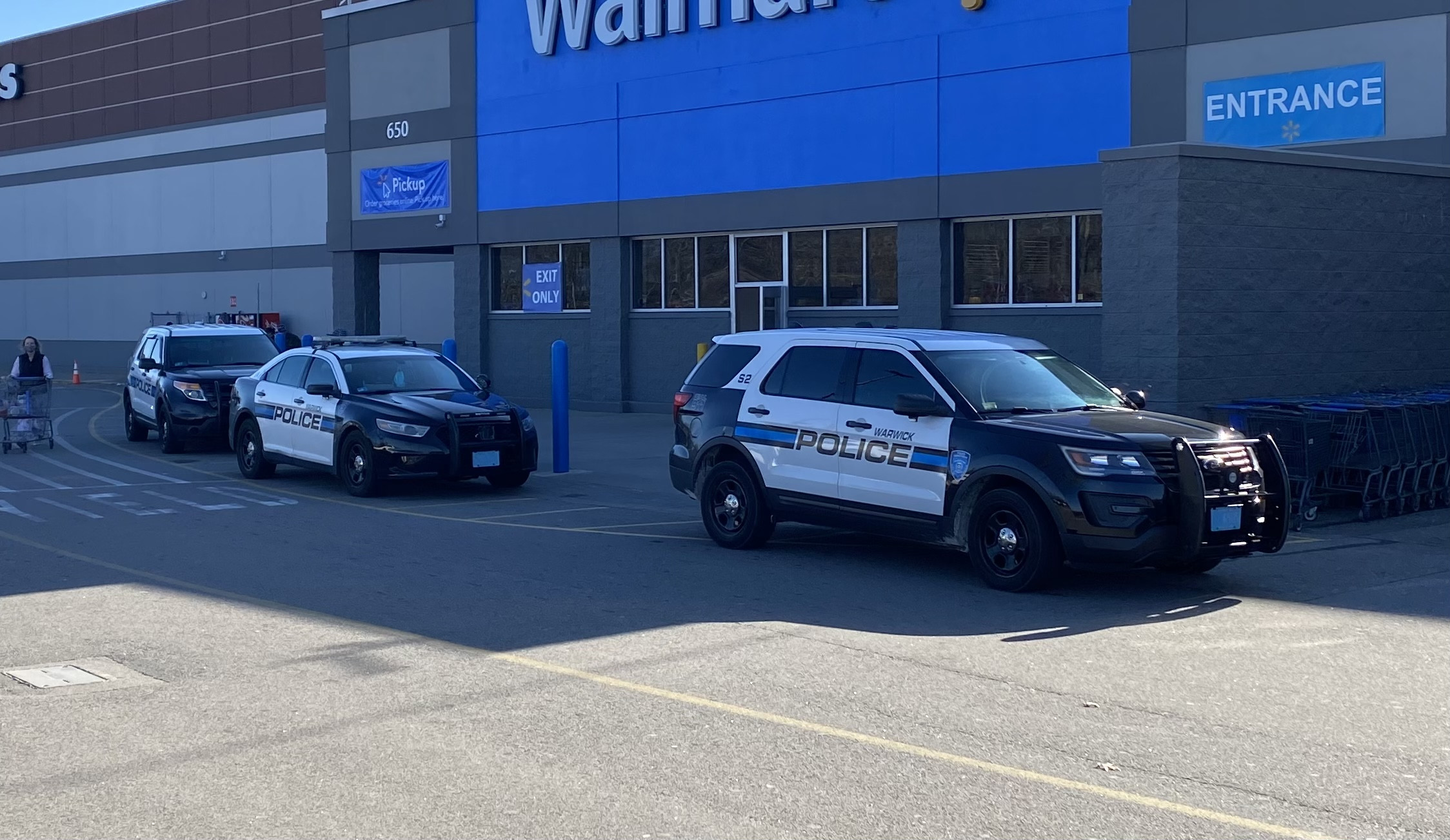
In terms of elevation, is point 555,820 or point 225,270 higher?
point 225,270

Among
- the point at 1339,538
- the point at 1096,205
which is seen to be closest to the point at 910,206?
the point at 1096,205

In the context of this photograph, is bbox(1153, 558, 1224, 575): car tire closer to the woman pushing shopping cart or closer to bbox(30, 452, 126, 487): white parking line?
bbox(30, 452, 126, 487): white parking line

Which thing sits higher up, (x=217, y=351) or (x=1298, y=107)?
(x=1298, y=107)

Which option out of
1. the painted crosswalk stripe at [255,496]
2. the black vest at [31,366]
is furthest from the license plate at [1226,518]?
→ the black vest at [31,366]

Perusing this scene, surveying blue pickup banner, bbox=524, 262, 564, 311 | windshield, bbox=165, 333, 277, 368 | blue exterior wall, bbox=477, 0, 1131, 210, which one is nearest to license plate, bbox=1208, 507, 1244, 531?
blue exterior wall, bbox=477, 0, 1131, 210

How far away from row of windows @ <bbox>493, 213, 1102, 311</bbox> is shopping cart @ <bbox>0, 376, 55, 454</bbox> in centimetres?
1144

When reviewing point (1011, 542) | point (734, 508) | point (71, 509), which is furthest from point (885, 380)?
point (71, 509)

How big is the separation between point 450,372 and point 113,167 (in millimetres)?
40859

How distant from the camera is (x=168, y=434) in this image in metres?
21.6

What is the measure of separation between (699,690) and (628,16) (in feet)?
76.0

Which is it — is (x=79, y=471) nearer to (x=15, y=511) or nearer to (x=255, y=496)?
(x=255, y=496)

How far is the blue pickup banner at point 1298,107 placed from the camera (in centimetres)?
2000

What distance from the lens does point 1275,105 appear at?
20859 mm

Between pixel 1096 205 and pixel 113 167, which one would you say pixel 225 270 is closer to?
pixel 113 167
